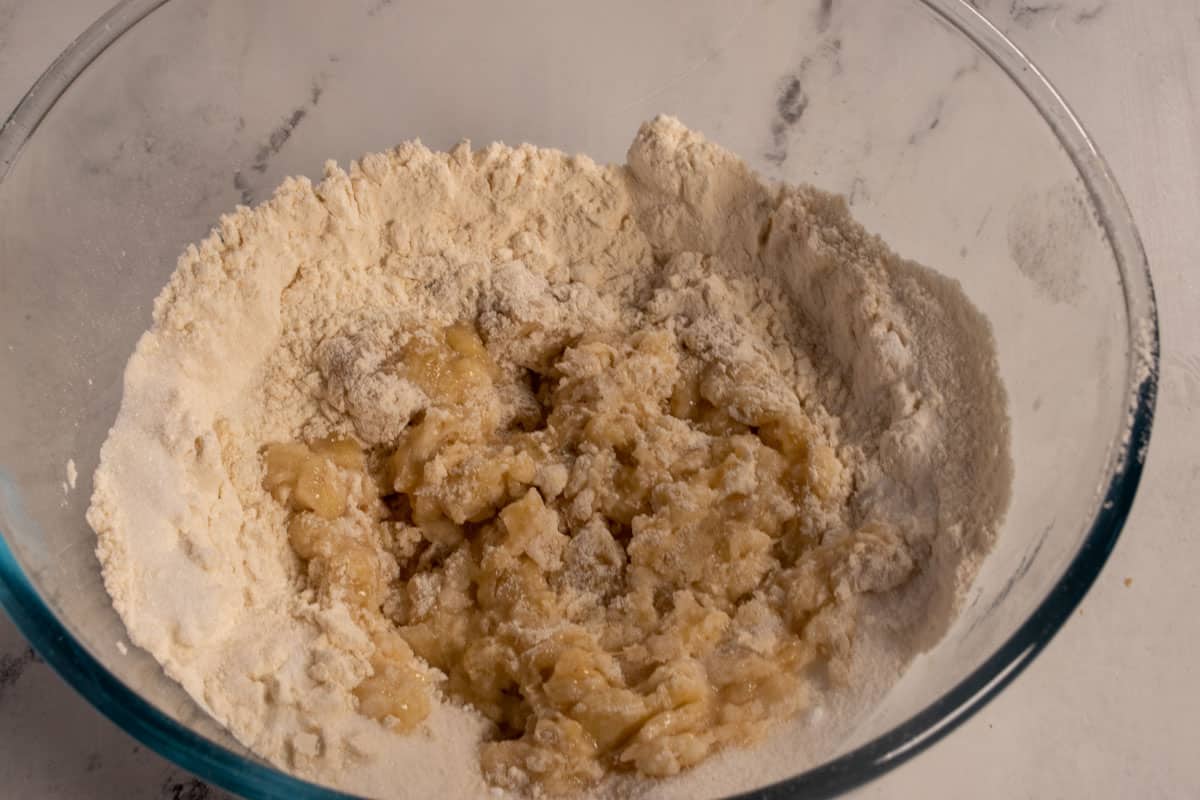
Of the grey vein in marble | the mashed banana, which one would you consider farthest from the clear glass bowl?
the mashed banana

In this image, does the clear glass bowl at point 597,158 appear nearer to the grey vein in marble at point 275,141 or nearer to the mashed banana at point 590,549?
the grey vein in marble at point 275,141

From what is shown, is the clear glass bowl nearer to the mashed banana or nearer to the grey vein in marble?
the grey vein in marble

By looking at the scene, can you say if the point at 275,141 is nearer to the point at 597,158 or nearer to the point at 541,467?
the point at 597,158

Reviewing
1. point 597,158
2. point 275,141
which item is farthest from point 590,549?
point 275,141

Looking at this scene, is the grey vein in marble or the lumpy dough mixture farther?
the grey vein in marble

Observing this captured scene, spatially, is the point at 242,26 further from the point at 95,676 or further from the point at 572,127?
the point at 95,676

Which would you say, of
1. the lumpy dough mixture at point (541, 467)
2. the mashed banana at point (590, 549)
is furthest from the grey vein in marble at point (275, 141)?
the mashed banana at point (590, 549)

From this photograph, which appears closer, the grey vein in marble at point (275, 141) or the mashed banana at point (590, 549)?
the mashed banana at point (590, 549)
